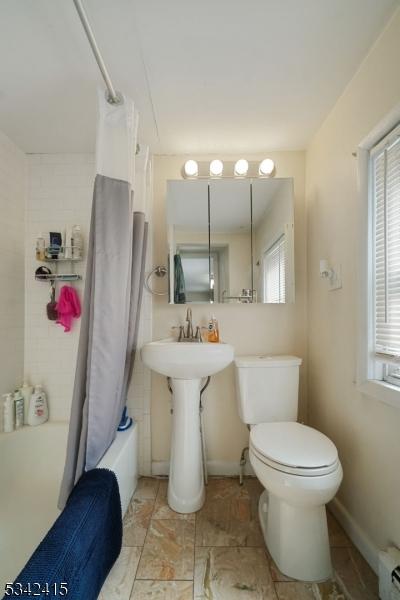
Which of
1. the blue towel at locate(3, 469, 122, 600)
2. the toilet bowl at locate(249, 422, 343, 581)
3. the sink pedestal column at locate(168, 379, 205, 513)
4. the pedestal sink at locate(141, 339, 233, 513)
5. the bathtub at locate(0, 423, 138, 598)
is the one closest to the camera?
the blue towel at locate(3, 469, 122, 600)

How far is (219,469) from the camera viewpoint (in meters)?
1.79

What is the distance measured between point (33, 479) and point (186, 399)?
101 cm

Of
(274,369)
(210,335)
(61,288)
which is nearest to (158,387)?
→ (210,335)

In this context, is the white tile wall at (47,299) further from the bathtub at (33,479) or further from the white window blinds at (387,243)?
the white window blinds at (387,243)

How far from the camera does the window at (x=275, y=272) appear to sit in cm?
174

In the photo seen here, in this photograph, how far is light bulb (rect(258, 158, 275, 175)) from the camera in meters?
1.72

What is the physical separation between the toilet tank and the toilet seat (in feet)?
0.64

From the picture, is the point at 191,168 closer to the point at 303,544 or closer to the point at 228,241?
the point at 228,241

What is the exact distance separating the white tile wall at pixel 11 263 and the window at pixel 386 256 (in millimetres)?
1939

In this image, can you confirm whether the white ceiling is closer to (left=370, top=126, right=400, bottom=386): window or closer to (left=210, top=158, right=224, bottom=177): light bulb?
(left=210, top=158, right=224, bottom=177): light bulb

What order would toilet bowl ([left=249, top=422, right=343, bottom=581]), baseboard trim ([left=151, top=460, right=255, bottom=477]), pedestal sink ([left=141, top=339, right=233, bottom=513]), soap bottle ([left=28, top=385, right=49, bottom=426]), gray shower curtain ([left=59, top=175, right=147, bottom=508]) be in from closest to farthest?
toilet bowl ([left=249, top=422, right=343, bottom=581]), gray shower curtain ([left=59, top=175, right=147, bottom=508]), pedestal sink ([left=141, top=339, right=233, bottom=513]), soap bottle ([left=28, top=385, right=49, bottom=426]), baseboard trim ([left=151, top=460, right=255, bottom=477])

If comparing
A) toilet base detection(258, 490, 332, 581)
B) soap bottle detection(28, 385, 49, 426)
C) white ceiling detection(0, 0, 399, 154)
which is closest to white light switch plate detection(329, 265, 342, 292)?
white ceiling detection(0, 0, 399, 154)

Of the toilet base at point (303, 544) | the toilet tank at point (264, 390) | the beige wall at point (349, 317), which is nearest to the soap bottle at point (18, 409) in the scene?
the toilet tank at point (264, 390)

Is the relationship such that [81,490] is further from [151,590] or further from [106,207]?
[106,207]
